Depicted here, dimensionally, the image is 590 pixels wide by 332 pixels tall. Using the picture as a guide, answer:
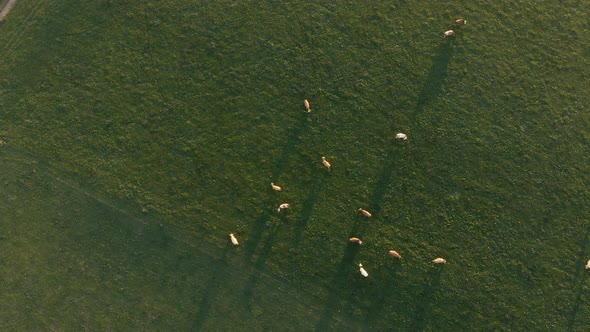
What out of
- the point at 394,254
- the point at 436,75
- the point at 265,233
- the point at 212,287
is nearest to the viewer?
the point at 394,254

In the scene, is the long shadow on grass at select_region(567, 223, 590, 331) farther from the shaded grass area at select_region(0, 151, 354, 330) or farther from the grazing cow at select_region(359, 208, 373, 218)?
the shaded grass area at select_region(0, 151, 354, 330)

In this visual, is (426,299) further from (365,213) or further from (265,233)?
(265,233)

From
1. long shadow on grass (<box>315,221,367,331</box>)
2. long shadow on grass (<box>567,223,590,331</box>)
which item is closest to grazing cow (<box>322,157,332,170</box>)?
long shadow on grass (<box>315,221,367,331</box>)

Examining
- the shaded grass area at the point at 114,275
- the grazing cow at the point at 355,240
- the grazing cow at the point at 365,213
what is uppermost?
the grazing cow at the point at 365,213

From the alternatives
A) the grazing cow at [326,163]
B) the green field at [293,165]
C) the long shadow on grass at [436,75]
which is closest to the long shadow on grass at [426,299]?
the green field at [293,165]

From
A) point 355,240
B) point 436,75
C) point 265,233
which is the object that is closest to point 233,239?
point 265,233

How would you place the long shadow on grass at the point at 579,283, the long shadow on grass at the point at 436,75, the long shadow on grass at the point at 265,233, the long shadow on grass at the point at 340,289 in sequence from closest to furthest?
1. the long shadow on grass at the point at 579,283
2. the long shadow on grass at the point at 340,289
3. the long shadow on grass at the point at 265,233
4. the long shadow on grass at the point at 436,75

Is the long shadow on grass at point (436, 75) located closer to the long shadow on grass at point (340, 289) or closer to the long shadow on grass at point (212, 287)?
the long shadow on grass at point (340, 289)
